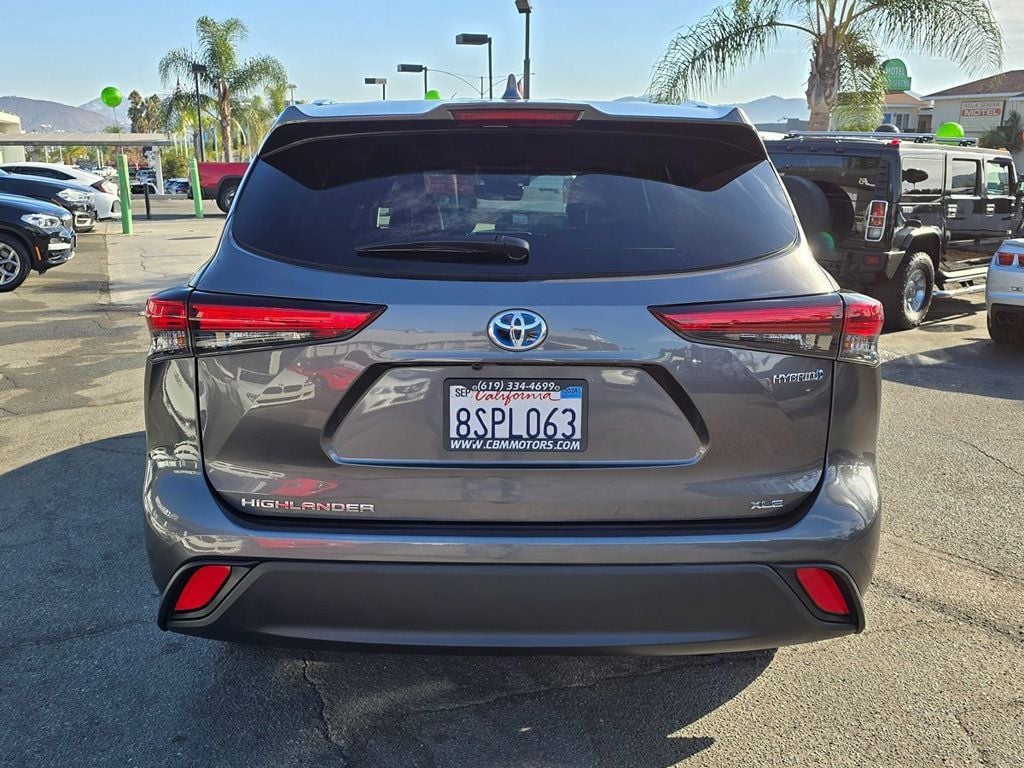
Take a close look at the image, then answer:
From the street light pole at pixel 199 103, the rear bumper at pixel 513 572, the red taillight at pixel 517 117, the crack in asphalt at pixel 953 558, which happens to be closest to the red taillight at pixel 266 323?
the rear bumper at pixel 513 572

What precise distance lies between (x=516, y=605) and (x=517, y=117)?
130cm

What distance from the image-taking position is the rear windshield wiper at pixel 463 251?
89.1 inches

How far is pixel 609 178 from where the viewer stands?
8.16 feet

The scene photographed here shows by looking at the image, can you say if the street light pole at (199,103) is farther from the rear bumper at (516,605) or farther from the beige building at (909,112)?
the beige building at (909,112)

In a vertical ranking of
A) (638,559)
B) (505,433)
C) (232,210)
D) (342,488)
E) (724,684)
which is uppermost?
(232,210)

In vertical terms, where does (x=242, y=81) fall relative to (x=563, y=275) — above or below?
above

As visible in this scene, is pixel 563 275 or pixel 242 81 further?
pixel 242 81

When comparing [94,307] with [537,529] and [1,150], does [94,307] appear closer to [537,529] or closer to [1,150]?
[537,529]

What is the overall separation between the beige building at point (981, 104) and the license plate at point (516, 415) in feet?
182

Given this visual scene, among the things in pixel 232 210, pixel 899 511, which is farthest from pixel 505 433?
pixel 899 511

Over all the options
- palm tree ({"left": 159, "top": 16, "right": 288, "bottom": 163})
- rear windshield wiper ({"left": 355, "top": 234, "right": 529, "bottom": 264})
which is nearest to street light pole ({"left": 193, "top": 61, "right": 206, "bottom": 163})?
palm tree ({"left": 159, "top": 16, "right": 288, "bottom": 163})

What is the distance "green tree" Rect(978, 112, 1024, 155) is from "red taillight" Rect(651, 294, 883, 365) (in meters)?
51.8

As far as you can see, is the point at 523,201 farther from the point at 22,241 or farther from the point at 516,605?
the point at 22,241

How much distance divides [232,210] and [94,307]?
9544 mm
